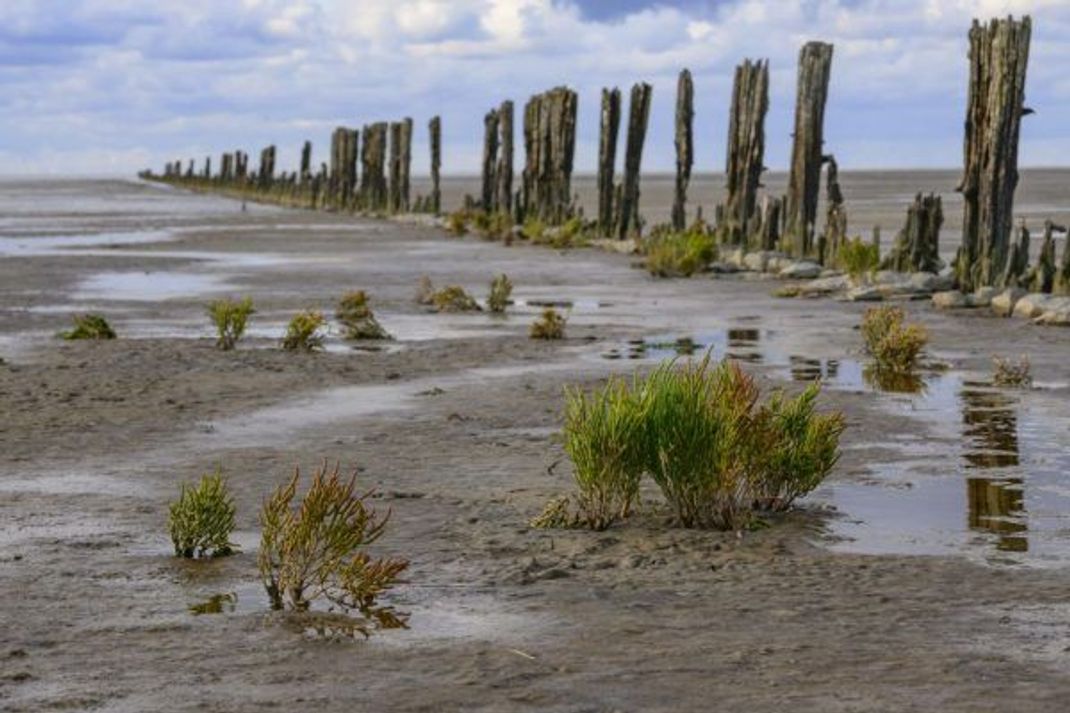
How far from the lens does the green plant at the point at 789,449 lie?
29.5 ft

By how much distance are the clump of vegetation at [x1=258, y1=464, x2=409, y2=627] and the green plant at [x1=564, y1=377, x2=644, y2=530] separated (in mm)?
1640

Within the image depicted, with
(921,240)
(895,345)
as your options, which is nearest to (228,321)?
(895,345)

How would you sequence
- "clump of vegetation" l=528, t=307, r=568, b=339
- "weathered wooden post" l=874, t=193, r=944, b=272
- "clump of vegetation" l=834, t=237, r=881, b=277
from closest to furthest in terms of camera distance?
"clump of vegetation" l=528, t=307, r=568, b=339, "weathered wooden post" l=874, t=193, r=944, b=272, "clump of vegetation" l=834, t=237, r=881, b=277

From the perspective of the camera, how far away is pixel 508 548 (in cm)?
837

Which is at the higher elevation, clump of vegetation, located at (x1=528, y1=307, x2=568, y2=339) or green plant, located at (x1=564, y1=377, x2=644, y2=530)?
green plant, located at (x1=564, y1=377, x2=644, y2=530)

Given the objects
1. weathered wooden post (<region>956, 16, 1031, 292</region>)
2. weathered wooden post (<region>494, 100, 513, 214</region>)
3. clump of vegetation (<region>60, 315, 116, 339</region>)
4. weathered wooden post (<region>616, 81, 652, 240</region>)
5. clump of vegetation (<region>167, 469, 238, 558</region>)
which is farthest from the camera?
weathered wooden post (<region>494, 100, 513, 214</region>)

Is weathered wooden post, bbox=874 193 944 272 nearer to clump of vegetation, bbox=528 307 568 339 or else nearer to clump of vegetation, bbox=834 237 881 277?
clump of vegetation, bbox=834 237 881 277

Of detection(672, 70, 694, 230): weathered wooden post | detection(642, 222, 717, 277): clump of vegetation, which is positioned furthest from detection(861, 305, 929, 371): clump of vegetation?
detection(672, 70, 694, 230): weathered wooden post

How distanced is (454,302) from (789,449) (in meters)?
13.9

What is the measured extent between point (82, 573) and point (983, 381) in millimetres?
9075

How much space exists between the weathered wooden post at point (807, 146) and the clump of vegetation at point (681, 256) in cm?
130

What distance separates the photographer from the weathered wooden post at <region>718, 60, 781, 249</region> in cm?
3266

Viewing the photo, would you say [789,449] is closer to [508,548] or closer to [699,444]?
[699,444]

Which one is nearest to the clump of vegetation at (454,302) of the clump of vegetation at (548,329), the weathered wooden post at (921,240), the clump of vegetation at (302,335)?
the clump of vegetation at (548,329)
